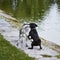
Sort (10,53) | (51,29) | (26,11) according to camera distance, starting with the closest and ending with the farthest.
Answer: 1. (10,53)
2. (51,29)
3. (26,11)

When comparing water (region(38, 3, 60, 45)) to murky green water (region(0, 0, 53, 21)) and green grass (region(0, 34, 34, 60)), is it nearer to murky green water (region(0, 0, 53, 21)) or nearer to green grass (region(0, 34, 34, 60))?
murky green water (region(0, 0, 53, 21))

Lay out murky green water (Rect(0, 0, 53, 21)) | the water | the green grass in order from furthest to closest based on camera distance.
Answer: murky green water (Rect(0, 0, 53, 21)), the water, the green grass

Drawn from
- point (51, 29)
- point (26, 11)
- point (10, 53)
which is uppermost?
point (10, 53)

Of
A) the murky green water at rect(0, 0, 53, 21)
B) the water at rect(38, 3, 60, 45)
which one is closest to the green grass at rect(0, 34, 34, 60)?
the water at rect(38, 3, 60, 45)

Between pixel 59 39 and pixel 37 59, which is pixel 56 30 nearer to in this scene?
pixel 59 39

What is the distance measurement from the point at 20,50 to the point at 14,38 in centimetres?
291

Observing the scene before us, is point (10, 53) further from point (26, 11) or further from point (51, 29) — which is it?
point (26, 11)

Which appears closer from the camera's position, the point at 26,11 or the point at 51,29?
the point at 51,29

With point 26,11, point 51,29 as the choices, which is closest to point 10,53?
point 51,29

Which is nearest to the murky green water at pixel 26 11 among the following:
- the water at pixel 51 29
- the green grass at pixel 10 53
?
the water at pixel 51 29

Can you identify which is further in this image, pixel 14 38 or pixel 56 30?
pixel 56 30

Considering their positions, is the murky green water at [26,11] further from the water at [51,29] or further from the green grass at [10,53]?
the green grass at [10,53]

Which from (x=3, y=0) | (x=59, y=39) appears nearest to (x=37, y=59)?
(x=59, y=39)

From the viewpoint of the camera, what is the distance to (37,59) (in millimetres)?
11164
